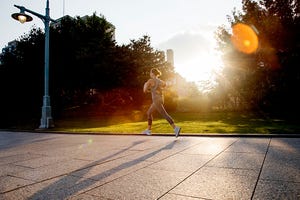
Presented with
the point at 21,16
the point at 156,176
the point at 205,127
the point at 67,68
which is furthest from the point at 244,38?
the point at 156,176

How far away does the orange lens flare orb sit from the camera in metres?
22.7

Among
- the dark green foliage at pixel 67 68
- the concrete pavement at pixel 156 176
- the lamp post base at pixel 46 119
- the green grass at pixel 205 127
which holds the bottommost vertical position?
the concrete pavement at pixel 156 176

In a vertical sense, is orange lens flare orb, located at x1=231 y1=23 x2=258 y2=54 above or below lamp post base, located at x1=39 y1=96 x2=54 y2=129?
above

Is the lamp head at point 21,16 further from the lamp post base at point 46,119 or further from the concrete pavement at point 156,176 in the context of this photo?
the concrete pavement at point 156,176

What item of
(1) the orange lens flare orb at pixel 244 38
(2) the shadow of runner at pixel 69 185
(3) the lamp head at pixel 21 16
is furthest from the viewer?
(1) the orange lens flare orb at pixel 244 38

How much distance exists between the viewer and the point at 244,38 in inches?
911

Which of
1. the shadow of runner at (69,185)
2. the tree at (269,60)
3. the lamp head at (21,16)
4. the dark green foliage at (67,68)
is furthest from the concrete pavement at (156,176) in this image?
the dark green foliage at (67,68)

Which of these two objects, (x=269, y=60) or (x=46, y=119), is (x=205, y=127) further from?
(x=269, y=60)

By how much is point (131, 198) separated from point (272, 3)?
25687 millimetres

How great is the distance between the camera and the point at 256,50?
73.6 feet

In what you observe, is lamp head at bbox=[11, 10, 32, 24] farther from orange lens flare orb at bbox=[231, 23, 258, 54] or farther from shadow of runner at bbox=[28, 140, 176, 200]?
orange lens flare orb at bbox=[231, 23, 258, 54]

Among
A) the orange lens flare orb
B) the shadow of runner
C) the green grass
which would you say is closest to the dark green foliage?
the orange lens flare orb

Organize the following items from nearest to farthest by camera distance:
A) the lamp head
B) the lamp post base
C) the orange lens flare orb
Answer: the lamp head
the lamp post base
the orange lens flare orb

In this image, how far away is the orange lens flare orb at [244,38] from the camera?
74.5 ft
